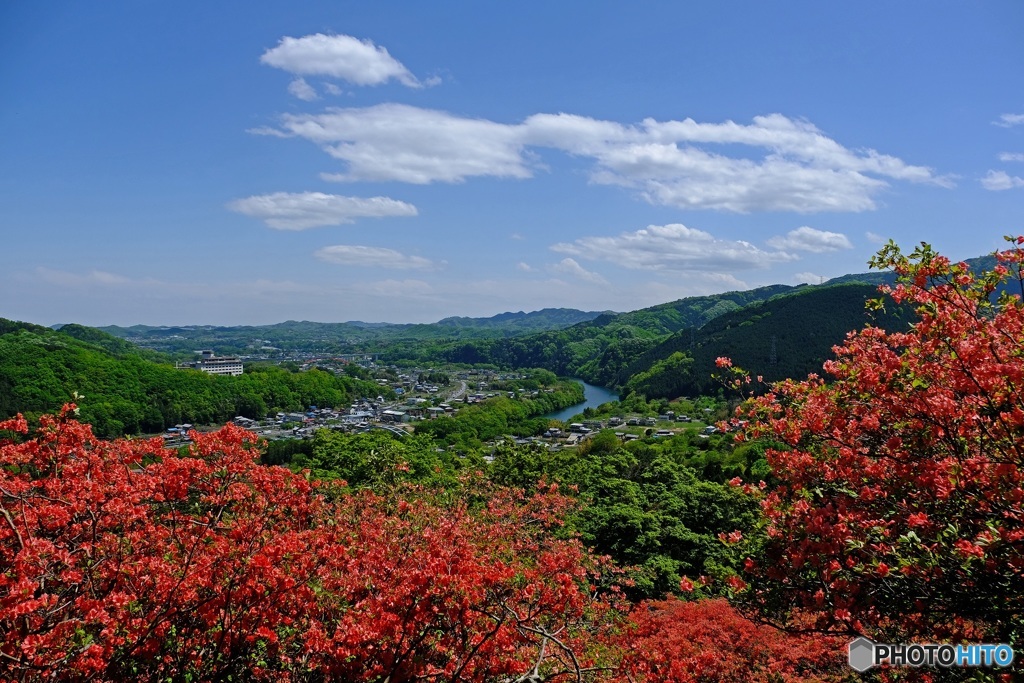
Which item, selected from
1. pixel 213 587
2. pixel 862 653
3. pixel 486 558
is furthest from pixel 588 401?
pixel 213 587

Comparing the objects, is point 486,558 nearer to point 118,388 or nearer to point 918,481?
point 918,481

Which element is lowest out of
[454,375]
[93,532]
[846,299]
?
[454,375]

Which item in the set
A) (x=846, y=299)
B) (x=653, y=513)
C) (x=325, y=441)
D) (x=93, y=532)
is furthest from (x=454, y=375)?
(x=93, y=532)

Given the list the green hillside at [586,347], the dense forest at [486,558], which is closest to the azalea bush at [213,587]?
the dense forest at [486,558]

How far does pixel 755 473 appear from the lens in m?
25.5

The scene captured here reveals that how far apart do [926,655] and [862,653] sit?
1.58 ft

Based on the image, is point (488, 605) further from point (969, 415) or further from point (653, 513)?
point (653, 513)

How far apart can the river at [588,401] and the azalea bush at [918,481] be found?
2753 inches

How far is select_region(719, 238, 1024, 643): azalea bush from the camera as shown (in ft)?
12.9

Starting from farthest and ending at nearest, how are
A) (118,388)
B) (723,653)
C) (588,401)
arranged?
(588,401) → (118,388) → (723,653)

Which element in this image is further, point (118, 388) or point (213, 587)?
point (118, 388)

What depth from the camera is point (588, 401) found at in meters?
97.7

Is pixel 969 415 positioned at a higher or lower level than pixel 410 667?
higher

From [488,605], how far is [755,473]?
77.0 feet
